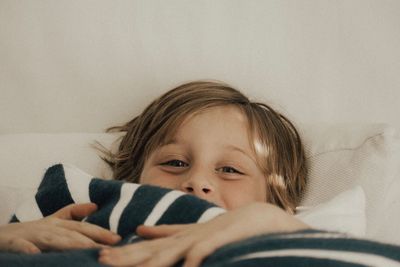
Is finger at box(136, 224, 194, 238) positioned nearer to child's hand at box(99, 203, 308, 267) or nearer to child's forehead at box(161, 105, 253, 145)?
child's hand at box(99, 203, 308, 267)

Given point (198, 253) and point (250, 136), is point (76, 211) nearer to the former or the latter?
point (198, 253)

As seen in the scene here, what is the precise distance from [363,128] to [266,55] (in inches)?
13.4

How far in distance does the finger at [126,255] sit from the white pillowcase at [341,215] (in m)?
0.27

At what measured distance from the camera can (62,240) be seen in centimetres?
67

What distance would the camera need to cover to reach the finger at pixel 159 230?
61 centimetres

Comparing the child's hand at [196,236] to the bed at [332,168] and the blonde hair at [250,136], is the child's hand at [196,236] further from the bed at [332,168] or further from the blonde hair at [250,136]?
the blonde hair at [250,136]

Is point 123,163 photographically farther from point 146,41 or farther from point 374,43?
point 374,43

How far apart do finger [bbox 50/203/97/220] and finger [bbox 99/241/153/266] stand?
0.60ft

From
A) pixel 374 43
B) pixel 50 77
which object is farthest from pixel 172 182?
pixel 374 43

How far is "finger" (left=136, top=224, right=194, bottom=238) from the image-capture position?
0.61 m

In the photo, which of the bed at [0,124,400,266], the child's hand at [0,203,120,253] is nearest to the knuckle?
the child's hand at [0,203,120,253]

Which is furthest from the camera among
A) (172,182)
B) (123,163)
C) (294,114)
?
(294,114)

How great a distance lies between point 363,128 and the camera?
40.1 inches

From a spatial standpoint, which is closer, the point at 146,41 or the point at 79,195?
the point at 79,195
